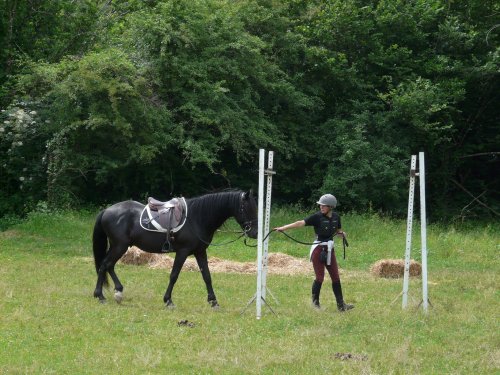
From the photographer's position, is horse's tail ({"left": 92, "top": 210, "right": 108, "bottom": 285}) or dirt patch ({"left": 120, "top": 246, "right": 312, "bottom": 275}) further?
dirt patch ({"left": 120, "top": 246, "right": 312, "bottom": 275})

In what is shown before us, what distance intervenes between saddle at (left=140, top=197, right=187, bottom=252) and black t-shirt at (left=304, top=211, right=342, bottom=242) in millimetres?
2032

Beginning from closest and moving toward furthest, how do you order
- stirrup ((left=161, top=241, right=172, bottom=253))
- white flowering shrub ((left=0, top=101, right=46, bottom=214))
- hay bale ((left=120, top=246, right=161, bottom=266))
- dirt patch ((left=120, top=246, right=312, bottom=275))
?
stirrup ((left=161, top=241, right=172, bottom=253)), dirt patch ((left=120, top=246, right=312, bottom=275)), hay bale ((left=120, top=246, right=161, bottom=266)), white flowering shrub ((left=0, top=101, right=46, bottom=214))

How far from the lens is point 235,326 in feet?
34.4

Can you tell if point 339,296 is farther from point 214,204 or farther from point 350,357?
point 350,357

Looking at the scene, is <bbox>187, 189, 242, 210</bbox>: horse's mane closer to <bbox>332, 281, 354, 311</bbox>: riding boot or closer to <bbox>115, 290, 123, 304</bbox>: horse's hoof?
<bbox>115, 290, 123, 304</bbox>: horse's hoof

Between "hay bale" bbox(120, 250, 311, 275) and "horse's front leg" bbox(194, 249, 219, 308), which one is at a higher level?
"horse's front leg" bbox(194, 249, 219, 308)

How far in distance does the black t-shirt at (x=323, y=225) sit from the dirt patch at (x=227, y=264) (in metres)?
4.82

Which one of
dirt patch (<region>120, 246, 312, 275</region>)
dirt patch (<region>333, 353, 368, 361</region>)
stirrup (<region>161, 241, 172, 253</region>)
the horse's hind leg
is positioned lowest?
dirt patch (<region>120, 246, 312, 275</region>)

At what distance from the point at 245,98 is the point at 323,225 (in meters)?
13.7

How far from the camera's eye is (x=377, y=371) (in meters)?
8.31

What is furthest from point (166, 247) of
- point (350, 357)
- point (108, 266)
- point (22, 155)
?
point (22, 155)

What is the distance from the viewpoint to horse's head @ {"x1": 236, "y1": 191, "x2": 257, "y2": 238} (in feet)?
38.2

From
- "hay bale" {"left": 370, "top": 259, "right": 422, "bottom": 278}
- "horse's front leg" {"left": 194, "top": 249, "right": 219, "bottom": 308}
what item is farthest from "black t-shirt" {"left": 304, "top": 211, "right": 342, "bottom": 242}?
"hay bale" {"left": 370, "top": 259, "right": 422, "bottom": 278}

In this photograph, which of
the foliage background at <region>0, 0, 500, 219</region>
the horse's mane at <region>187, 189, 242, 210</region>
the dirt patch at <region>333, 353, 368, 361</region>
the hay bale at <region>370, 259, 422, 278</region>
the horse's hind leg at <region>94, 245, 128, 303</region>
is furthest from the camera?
the foliage background at <region>0, 0, 500, 219</region>
